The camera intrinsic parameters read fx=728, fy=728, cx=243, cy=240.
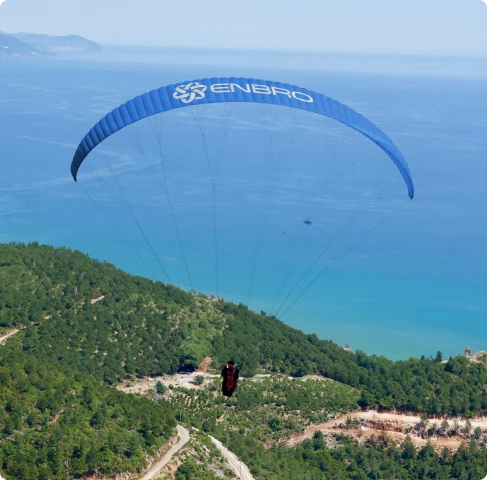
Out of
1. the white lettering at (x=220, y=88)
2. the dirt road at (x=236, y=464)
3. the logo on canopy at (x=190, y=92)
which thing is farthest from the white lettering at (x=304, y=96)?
the dirt road at (x=236, y=464)

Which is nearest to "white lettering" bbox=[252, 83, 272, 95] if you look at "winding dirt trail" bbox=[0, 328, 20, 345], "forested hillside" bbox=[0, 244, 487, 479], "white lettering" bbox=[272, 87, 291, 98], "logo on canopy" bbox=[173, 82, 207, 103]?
"white lettering" bbox=[272, 87, 291, 98]

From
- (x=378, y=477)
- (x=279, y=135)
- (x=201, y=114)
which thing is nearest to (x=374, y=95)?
(x=201, y=114)

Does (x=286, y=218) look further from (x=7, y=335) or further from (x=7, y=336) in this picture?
(x=7, y=336)

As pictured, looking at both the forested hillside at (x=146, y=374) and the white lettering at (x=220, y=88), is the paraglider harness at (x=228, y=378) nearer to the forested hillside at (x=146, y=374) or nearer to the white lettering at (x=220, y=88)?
the forested hillside at (x=146, y=374)

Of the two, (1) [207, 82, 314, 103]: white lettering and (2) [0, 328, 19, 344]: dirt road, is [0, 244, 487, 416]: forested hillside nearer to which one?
(2) [0, 328, 19, 344]: dirt road

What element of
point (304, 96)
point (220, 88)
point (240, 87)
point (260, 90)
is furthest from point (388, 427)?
point (220, 88)

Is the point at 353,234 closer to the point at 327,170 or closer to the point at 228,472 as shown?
the point at 327,170
